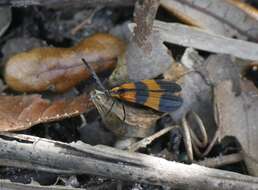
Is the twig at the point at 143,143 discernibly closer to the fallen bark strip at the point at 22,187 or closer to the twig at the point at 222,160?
the twig at the point at 222,160

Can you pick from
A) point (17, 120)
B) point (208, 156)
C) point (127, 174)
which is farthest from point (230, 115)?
point (17, 120)

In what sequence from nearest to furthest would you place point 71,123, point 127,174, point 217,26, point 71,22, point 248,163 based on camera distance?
point 127,174 < point 248,163 < point 71,123 < point 217,26 < point 71,22

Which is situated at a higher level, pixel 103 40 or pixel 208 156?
pixel 103 40

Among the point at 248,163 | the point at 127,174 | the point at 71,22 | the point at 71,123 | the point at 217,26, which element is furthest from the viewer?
the point at 71,22

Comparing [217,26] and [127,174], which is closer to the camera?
[127,174]

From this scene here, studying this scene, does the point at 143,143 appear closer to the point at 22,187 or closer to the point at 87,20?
the point at 22,187

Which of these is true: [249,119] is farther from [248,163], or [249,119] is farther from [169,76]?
[169,76]

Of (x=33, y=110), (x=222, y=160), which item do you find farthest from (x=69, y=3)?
(x=222, y=160)
